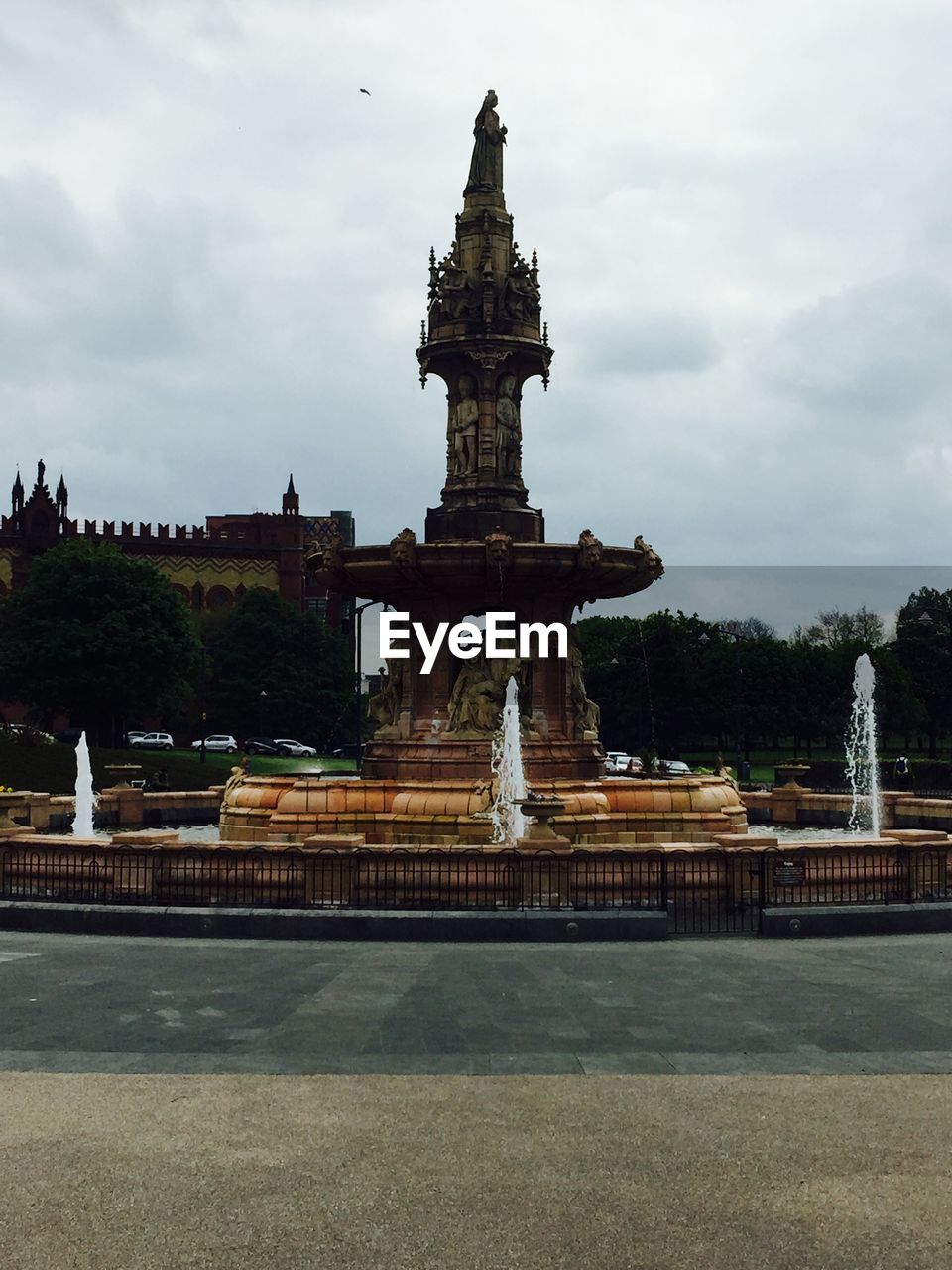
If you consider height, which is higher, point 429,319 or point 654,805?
point 429,319

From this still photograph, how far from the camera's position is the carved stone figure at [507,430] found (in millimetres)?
26281

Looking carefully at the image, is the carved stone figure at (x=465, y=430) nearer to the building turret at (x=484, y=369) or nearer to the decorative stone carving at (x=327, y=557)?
the building turret at (x=484, y=369)

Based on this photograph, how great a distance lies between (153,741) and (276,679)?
9958 mm

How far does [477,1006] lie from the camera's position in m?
12.0

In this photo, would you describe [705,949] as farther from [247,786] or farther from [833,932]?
[247,786]

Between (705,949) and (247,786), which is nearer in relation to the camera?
(705,949)

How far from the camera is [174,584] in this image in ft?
343

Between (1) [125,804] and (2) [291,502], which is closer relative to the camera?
(1) [125,804]

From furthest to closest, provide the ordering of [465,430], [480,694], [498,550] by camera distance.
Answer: [465,430] → [480,694] → [498,550]

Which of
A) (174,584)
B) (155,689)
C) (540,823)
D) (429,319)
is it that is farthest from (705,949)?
(174,584)

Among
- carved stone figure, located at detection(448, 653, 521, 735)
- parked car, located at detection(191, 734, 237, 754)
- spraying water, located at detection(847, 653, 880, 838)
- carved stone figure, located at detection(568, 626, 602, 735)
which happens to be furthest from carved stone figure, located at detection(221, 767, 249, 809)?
parked car, located at detection(191, 734, 237, 754)

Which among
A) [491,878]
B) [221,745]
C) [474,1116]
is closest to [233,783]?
[491,878]

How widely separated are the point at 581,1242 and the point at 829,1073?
146 inches

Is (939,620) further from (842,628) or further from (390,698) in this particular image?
(390,698)
